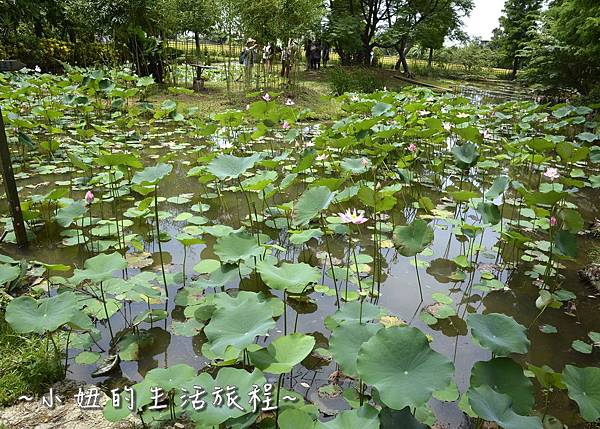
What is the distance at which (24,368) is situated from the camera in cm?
176

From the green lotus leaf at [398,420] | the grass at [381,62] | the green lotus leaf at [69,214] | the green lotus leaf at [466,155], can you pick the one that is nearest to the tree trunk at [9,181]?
the green lotus leaf at [69,214]

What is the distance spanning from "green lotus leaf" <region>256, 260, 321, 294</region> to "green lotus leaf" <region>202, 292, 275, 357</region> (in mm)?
151

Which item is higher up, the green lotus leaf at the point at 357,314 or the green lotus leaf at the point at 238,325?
the green lotus leaf at the point at 238,325

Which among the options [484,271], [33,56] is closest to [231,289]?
[484,271]

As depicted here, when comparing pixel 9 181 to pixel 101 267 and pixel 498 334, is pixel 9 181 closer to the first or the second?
pixel 101 267

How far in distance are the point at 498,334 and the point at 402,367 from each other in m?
0.55

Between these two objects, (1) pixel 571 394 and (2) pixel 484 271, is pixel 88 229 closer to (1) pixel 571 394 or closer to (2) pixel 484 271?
(2) pixel 484 271

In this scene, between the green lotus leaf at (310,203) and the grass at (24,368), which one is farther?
the green lotus leaf at (310,203)

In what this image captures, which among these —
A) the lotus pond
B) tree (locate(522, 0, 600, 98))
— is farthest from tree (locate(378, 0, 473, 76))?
the lotus pond

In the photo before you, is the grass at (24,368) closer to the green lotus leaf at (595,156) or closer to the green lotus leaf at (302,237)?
the green lotus leaf at (302,237)

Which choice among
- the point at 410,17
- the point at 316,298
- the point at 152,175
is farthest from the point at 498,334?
the point at 410,17

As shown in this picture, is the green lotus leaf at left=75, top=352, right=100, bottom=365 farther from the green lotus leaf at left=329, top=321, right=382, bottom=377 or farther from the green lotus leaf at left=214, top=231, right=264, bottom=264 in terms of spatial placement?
the green lotus leaf at left=329, top=321, right=382, bottom=377

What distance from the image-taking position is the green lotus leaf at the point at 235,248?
2.11 m

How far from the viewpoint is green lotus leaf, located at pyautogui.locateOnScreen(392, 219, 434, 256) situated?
2.40 metres
